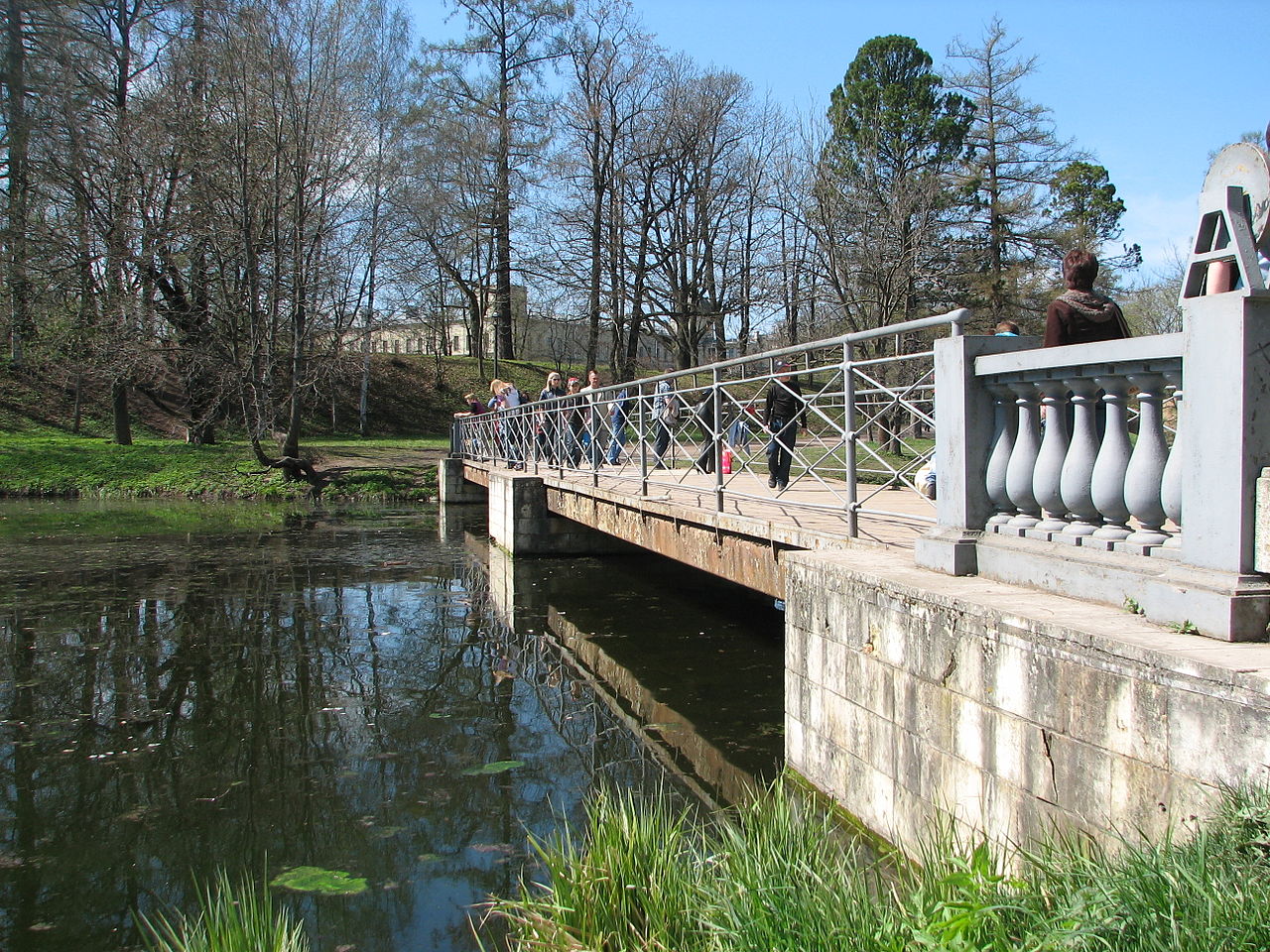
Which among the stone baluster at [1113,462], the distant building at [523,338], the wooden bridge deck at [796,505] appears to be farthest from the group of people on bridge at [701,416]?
the distant building at [523,338]

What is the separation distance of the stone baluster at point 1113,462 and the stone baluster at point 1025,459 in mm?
396

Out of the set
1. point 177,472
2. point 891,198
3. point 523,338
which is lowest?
point 177,472

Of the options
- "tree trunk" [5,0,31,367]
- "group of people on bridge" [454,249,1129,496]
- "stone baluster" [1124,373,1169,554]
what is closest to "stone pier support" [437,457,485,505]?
"group of people on bridge" [454,249,1129,496]

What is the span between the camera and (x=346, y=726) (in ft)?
22.2

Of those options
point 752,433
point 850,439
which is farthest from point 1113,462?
point 752,433

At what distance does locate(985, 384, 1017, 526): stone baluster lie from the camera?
452 centimetres

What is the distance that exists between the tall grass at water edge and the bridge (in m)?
0.25

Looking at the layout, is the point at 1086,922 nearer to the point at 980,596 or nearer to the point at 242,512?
the point at 980,596

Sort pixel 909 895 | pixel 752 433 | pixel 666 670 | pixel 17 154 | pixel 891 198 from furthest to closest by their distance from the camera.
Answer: pixel 17 154
pixel 891 198
pixel 752 433
pixel 666 670
pixel 909 895

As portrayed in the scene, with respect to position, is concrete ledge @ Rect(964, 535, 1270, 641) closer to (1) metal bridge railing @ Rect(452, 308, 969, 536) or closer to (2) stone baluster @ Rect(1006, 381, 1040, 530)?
(2) stone baluster @ Rect(1006, 381, 1040, 530)

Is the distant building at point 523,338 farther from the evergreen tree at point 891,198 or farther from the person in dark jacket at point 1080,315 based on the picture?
the person in dark jacket at point 1080,315

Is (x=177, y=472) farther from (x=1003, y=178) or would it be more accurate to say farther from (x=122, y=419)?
(x=1003, y=178)

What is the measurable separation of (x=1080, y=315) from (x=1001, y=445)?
0.76m

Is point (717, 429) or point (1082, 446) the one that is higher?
point (717, 429)
